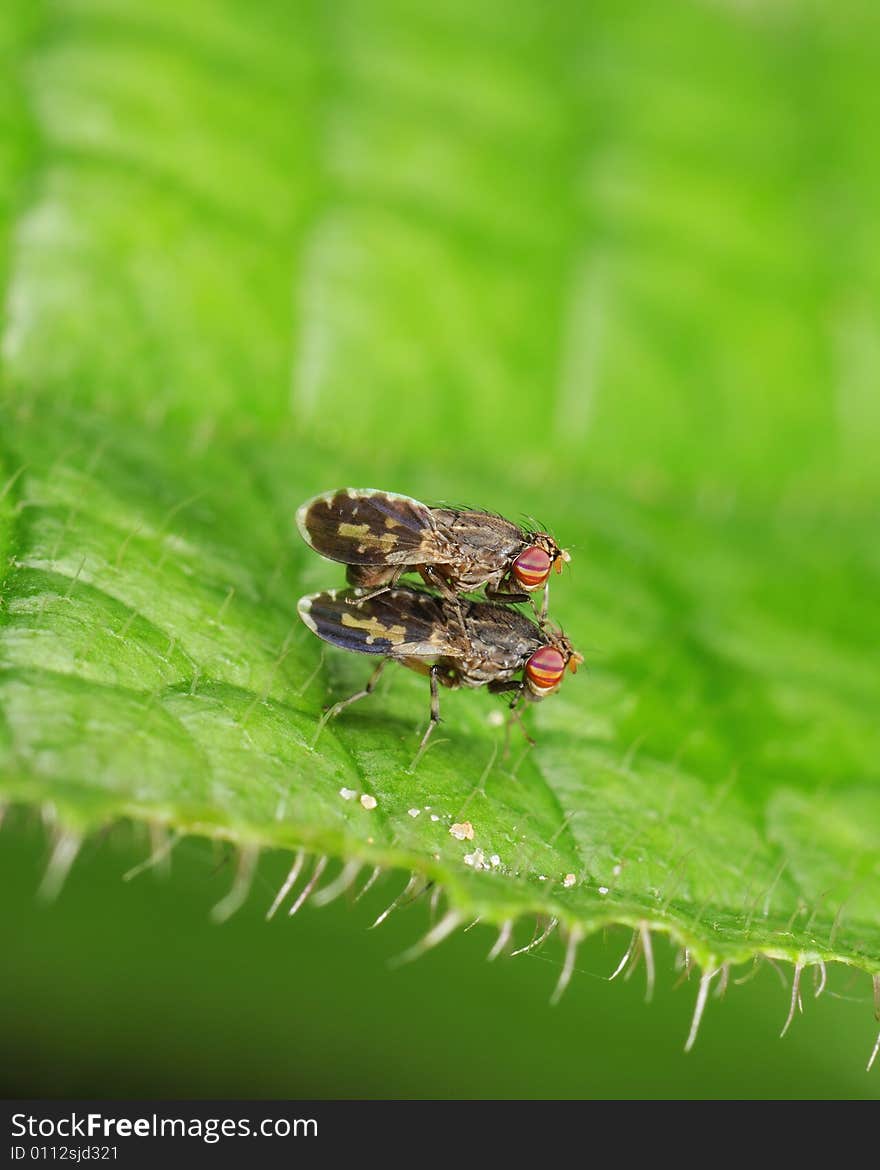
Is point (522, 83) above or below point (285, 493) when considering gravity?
above

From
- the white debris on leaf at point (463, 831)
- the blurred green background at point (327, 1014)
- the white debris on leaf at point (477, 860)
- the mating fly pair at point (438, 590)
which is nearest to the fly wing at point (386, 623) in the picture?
the mating fly pair at point (438, 590)

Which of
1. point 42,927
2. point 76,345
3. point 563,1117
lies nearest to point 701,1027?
point 563,1117

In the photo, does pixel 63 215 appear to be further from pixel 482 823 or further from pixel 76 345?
pixel 482 823

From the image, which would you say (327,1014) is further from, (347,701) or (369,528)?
(369,528)

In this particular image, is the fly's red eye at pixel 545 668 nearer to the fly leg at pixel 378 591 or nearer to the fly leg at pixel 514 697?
the fly leg at pixel 514 697

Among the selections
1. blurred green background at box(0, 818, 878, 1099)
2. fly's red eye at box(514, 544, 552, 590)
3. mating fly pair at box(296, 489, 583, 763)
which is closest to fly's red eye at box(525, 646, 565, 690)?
mating fly pair at box(296, 489, 583, 763)

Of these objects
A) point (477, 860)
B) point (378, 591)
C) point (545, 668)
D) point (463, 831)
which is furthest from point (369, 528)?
point (477, 860)
